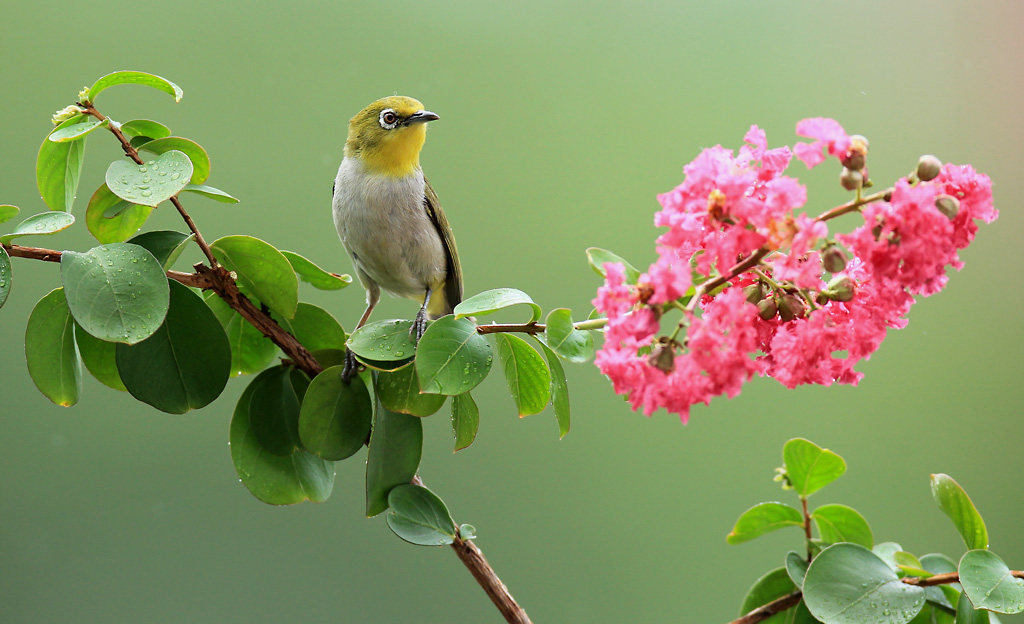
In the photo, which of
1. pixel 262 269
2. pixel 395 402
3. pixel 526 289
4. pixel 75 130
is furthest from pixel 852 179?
pixel 526 289

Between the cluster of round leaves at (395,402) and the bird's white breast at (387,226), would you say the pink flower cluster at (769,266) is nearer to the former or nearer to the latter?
the cluster of round leaves at (395,402)

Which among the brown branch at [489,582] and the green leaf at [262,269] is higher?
the green leaf at [262,269]

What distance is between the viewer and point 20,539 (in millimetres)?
2145

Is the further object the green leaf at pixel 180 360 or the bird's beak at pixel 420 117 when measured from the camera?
the bird's beak at pixel 420 117

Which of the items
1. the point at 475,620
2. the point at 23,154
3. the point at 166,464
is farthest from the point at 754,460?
the point at 23,154

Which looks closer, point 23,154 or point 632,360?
point 632,360

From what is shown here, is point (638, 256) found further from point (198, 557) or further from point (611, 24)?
point (198, 557)

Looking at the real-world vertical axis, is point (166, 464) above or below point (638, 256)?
below

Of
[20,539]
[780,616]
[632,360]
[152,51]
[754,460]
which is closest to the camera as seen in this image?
[632,360]

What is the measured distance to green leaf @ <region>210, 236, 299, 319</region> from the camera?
0.79m

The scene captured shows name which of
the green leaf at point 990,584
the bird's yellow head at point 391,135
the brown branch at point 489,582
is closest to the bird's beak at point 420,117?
the bird's yellow head at point 391,135

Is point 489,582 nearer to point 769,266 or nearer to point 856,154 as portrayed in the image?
point 769,266

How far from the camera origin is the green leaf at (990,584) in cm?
68

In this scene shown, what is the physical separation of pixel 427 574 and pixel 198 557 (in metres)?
0.71
